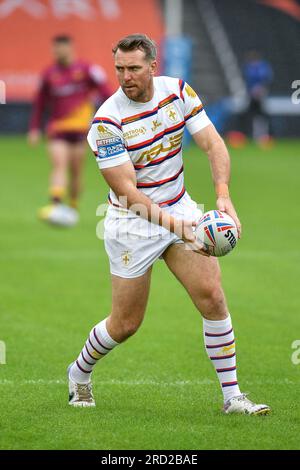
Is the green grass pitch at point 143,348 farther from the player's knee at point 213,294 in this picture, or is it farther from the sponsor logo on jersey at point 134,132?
the sponsor logo on jersey at point 134,132

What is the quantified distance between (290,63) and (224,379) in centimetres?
3083

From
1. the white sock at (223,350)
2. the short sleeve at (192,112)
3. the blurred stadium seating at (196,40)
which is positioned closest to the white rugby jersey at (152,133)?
the short sleeve at (192,112)

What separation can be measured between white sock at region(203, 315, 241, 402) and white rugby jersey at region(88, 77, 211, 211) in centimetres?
85

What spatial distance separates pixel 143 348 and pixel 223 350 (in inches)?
85.9

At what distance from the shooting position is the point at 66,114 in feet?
54.1

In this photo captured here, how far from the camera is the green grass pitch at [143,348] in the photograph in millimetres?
6301

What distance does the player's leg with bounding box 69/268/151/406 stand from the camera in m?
6.75

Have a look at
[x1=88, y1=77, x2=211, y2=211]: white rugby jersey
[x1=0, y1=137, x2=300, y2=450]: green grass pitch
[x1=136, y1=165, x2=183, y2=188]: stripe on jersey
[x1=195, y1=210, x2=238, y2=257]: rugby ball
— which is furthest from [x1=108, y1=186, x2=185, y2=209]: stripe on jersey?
[x1=0, y1=137, x2=300, y2=450]: green grass pitch

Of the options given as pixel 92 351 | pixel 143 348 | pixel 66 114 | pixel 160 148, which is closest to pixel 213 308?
pixel 92 351

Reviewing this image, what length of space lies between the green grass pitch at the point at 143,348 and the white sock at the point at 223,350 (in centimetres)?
18

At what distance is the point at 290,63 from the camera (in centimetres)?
3656

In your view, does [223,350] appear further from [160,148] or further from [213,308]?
[160,148]

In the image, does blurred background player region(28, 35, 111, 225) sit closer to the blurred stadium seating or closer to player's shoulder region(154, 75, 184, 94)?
player's shoulder region(154, 75, 184, 94)

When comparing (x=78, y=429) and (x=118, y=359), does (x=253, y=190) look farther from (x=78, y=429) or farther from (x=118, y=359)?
(x=78, y=429)
